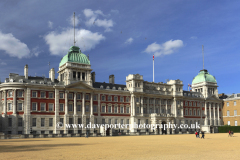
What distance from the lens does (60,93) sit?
83.1 m

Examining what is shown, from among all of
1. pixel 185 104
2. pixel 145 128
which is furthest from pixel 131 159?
pixel 185 104

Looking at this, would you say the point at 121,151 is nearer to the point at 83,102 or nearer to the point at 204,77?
the point at 83,102

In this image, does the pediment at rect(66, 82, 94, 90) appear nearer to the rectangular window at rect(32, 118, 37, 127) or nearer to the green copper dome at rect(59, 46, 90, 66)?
the green copper dome at rect(59, 46, 90, 66)

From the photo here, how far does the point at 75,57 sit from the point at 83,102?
607 inches

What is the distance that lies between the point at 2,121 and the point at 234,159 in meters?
68.2

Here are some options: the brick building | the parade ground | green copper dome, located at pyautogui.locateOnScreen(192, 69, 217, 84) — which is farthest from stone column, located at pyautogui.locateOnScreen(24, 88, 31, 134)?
green copper dome, located at pyautogui.locateOnScreen(192, 69, 217, 84)

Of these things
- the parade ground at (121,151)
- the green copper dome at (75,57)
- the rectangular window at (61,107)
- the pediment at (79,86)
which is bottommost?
the parade ground at (121,151)

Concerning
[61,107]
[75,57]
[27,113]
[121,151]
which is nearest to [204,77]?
[75,57]

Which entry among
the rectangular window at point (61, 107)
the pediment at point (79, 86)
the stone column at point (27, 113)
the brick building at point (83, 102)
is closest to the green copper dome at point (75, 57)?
the brick building at point (83, 102)

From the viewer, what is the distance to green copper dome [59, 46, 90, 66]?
288 ft

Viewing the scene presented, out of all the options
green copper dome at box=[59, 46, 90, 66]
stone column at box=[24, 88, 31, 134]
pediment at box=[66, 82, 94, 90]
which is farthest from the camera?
green copper dome at box=[59, 46, 90, 66]

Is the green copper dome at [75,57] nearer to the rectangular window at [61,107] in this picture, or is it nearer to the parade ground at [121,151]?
the rectangular window at [61,107]

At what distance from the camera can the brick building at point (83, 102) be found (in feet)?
254

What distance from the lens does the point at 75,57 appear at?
88688mm
